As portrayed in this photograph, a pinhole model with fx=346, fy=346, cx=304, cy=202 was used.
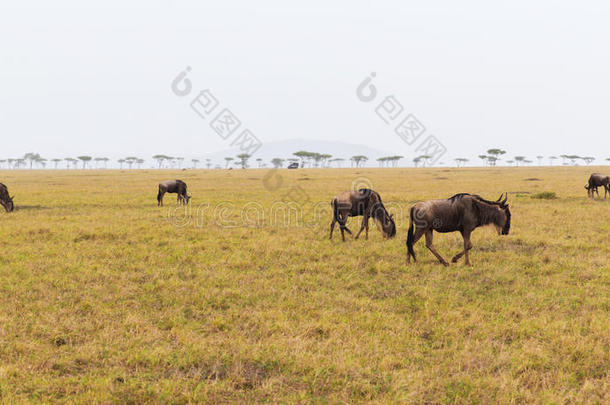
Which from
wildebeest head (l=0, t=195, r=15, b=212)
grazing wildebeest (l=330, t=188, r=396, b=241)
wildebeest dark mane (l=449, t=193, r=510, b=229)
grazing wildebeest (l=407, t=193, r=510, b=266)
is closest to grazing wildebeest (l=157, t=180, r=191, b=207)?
wildebeest head (l=0, t=195, r=15, b=212)

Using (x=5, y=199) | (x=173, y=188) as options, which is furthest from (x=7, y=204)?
(x=173, y=188)

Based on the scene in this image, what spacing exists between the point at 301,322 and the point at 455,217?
5793 mm

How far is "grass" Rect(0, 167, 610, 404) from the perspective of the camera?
447 centimetres

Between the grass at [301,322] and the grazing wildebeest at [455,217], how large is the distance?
29.7 inches

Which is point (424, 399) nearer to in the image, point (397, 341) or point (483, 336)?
point (397, 341)

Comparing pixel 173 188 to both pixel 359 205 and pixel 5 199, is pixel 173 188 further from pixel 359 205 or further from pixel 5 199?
pixel 359 205

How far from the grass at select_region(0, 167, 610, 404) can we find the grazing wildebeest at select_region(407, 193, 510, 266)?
0.76m

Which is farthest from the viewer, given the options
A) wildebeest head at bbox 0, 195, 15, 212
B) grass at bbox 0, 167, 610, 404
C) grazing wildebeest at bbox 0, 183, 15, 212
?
wildebeest head at bbox 0, 195, 15, 212

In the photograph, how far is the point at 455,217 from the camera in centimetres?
970

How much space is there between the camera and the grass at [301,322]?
4.47 m

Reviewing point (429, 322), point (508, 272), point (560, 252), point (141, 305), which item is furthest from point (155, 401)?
point (560, 252)

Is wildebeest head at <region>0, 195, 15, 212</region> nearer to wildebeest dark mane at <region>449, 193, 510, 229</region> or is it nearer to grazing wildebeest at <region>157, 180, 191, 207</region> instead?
grazing wildebeest at <region>157, 180, 191, 207</region>

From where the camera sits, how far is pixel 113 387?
4395 mm

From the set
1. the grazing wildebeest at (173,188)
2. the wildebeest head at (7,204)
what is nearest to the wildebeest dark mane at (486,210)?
the grazing wildebeest at (173,188)
